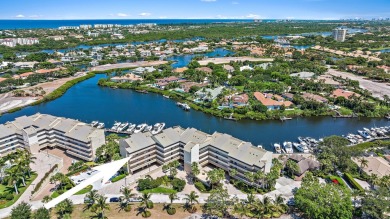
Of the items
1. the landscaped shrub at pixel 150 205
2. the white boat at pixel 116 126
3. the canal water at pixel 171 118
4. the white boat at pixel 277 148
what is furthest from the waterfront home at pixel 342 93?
the landscaped shrub at pixel 150 205

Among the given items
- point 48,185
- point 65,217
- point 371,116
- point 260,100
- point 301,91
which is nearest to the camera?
point 65,217

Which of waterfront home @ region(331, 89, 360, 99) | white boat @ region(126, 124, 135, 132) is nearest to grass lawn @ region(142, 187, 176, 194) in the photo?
white boat @ region(126, 124, 135, 132)

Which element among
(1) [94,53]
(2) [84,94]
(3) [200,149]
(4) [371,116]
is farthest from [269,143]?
(1) [94,53]

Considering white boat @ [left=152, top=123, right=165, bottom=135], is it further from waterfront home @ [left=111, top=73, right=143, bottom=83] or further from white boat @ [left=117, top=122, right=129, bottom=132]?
waterfront home @ [left=111, top=73, right=143, bottom=83]

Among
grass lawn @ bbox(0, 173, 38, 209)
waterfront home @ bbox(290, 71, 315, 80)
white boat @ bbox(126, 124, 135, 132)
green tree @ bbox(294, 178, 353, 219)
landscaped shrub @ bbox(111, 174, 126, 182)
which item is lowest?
grass lawn @ bbox(0, 173, 38, 209)

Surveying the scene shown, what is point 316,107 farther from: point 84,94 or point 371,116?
point 84,94

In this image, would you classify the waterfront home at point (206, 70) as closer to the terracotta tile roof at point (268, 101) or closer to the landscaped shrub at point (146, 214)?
the terracotta tile roof at point (268, 101)
